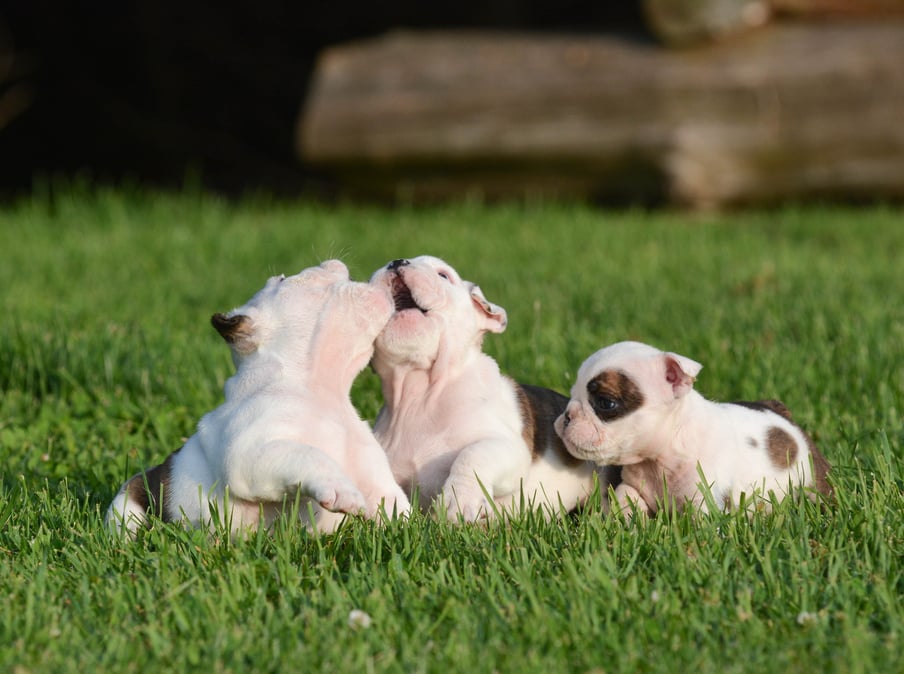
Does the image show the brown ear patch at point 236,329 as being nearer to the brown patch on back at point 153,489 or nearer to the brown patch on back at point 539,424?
the brown patch on back at point 153,489

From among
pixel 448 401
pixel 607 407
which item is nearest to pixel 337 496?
pixel 448 401

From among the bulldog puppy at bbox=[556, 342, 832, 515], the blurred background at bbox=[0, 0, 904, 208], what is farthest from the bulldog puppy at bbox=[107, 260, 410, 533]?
the blurred background at bbox=[0, 0, 904, 208]

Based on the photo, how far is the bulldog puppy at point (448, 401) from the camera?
410cm

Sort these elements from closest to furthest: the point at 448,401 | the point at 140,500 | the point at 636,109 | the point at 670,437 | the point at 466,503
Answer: the point at 466,503
the point at 140,500
the point at 670,437
the point at 448,401
the point at 636,109

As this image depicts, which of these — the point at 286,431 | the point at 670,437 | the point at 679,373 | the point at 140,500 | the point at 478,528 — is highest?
the point at 679,373

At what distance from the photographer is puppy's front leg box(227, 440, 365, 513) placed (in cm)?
345

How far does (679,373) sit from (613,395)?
0.70 ft

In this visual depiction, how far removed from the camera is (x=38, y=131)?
674 inches

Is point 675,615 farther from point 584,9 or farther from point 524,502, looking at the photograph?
point 584,9

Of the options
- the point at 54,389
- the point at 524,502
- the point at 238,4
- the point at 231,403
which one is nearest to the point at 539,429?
the point at 524,502

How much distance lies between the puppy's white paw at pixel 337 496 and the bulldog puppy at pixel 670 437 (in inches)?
32.6

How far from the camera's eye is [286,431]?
3650 millimetres

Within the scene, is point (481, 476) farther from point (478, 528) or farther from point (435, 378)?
point (435, 378)

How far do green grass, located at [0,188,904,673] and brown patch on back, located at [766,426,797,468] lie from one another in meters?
0.24
